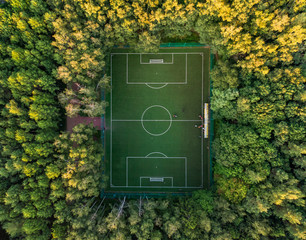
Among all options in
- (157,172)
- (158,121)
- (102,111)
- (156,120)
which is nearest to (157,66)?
(156,120)

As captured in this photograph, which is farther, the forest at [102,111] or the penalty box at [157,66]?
the penalty box at [157,66]

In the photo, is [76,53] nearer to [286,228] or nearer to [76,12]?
[76,12]

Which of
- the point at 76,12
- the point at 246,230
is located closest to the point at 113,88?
the point at 76,12

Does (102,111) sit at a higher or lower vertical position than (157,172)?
higher

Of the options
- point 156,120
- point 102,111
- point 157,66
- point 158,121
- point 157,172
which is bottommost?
point 157,172

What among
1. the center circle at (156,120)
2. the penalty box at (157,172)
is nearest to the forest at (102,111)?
the penalty box at (157,172)

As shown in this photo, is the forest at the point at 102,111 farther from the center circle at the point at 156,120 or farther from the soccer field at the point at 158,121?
the center circle at the point at 156,120

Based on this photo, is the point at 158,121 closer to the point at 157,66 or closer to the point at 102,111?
the point at 157,66

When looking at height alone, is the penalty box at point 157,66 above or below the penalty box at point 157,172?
above
